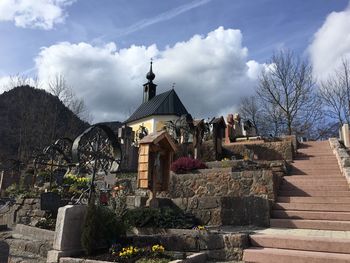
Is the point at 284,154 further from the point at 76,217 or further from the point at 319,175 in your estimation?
the point at 76,217

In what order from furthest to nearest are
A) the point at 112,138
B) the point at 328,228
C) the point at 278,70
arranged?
the point at 278,70 < the point at 112,138 < the point at 328,228

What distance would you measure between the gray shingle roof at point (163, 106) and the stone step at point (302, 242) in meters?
46.9

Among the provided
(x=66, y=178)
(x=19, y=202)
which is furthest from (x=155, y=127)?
(x=19, y=202)

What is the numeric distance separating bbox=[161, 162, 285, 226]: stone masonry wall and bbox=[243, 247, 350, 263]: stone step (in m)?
2.02

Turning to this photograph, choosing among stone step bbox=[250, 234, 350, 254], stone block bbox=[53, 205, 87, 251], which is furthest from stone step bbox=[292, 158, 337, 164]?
stone block bbox=[53, 205, 87, 251]

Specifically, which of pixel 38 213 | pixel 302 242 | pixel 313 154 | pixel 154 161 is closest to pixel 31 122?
pixel 38 213

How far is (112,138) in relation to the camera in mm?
10188

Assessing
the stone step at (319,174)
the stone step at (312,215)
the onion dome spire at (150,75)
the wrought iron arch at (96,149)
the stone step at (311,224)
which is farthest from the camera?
the onion dome spire at (150,75)

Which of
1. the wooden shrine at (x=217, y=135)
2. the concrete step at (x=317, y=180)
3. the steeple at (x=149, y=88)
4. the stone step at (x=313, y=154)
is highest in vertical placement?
the steeple at (x=149, y=88)

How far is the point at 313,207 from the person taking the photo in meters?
8.74

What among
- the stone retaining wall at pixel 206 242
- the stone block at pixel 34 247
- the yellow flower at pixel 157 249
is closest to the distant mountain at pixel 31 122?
the stone block at pixel 34 247

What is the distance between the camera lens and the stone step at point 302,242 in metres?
6.09

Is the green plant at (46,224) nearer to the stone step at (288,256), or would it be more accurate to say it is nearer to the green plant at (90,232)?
the green plant at (90,232)

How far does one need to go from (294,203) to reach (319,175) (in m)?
3.06
